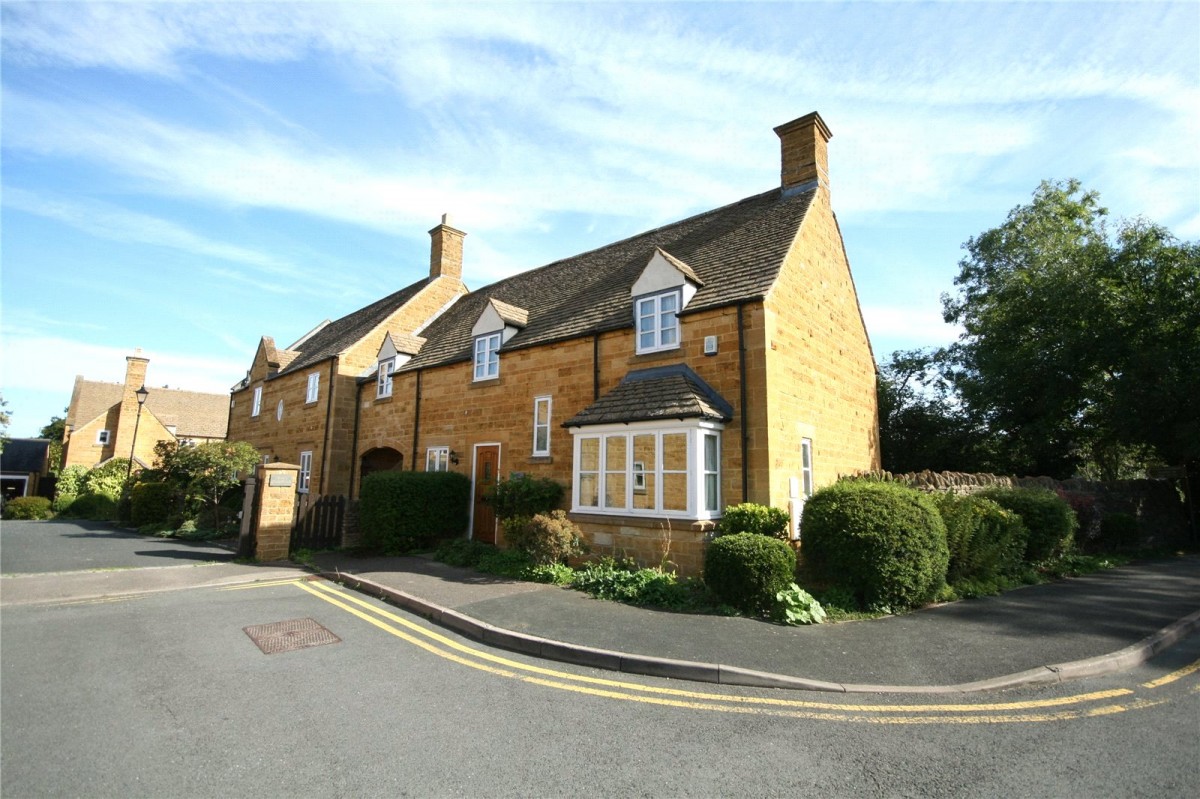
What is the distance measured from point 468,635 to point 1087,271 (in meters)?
23.8

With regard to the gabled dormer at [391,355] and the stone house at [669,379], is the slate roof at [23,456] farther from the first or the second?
the gabled dormer at [391,355]

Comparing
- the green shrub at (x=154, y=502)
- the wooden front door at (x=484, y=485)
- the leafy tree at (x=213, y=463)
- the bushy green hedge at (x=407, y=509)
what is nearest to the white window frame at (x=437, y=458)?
the wooden front door at (x=484, y=485)

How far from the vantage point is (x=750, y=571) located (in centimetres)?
862

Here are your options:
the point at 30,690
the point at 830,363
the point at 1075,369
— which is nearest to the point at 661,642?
the point at 30,690

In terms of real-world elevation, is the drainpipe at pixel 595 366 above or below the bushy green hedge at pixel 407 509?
above

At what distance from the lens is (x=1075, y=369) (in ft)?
64.2

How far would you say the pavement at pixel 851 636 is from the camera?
6.02m

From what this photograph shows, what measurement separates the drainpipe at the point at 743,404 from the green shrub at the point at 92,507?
32918 mm

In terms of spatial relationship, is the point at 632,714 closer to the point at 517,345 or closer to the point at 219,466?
the point at 517,345

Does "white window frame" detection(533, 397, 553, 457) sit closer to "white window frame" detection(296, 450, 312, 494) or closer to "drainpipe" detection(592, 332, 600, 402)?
"drainpipe" detection(592, 332, 600, 402)

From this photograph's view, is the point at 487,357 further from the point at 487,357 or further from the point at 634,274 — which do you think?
the point at 634,274

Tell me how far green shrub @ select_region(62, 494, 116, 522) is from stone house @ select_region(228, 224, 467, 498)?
7.20m

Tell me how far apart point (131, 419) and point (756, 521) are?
4828cm

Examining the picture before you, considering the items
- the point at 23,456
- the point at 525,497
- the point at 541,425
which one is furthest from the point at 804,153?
the point at 23,456
